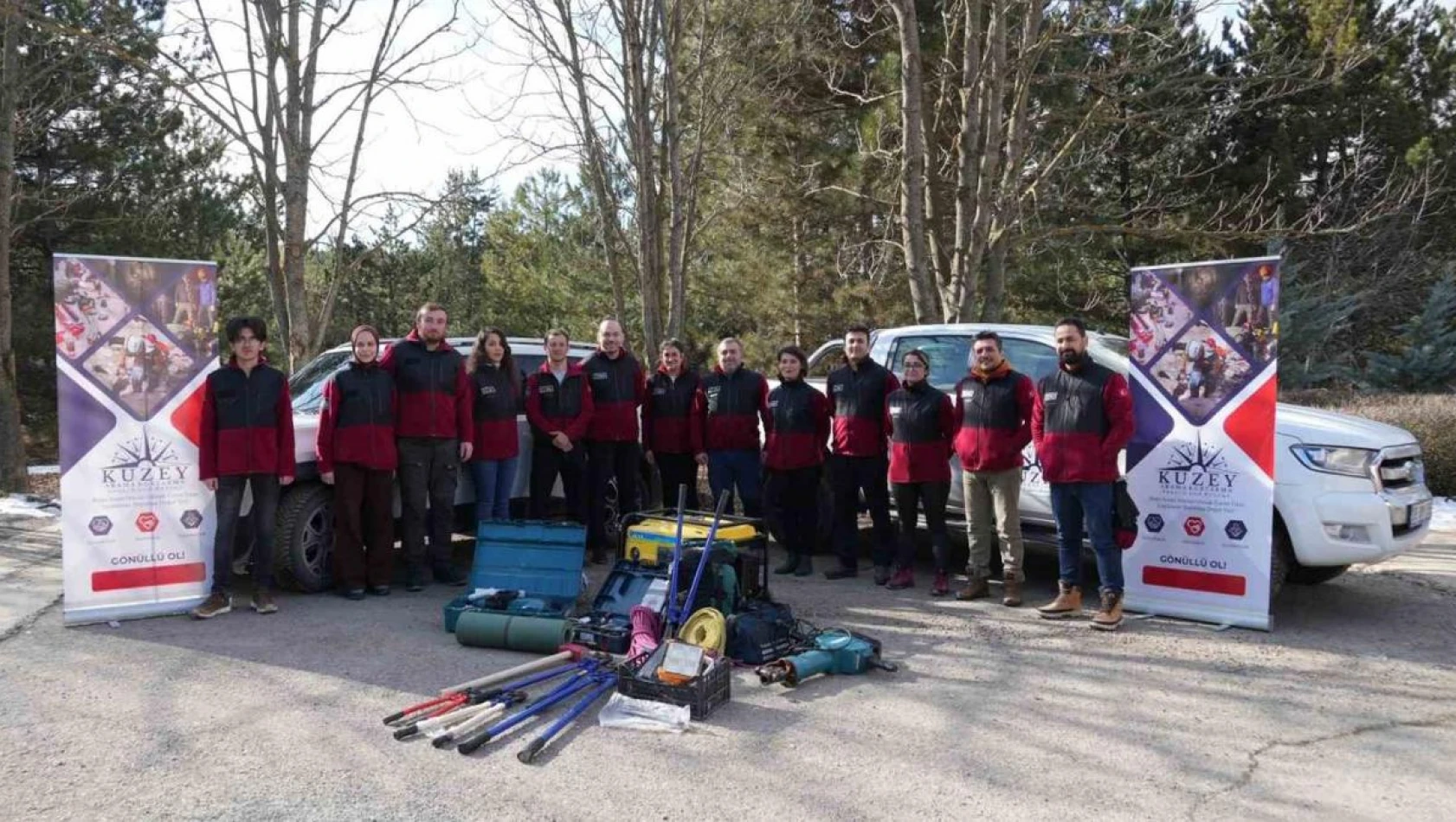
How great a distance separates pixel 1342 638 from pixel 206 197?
807 inches

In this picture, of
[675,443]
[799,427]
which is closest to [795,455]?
[799,427]

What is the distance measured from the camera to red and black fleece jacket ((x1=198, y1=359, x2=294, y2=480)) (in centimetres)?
648

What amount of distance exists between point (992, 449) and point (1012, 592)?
998 mm

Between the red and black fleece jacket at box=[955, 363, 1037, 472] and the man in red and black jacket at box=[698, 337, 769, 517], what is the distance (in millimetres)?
1834

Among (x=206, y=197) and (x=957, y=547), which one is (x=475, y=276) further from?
(x=957, y=547)

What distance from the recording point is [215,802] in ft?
12.0

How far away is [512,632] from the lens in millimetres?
5594

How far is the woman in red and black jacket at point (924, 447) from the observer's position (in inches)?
281

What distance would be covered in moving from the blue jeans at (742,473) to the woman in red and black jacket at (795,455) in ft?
0.31

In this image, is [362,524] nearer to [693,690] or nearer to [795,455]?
[795,455]

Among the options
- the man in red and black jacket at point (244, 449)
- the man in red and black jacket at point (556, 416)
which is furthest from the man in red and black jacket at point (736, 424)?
the man in red and black jacket at point (244, 449)

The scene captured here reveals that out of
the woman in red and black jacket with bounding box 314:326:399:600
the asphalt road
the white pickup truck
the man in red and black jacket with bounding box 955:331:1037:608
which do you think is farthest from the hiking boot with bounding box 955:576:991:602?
the woman in red and black jacket with bounding box 314:326:399:600

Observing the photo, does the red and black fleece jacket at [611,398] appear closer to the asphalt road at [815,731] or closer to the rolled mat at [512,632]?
the asphalt road at [815,731]

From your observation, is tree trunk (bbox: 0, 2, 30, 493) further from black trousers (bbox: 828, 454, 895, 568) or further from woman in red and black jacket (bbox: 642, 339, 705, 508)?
black trousers (bbox: 828, 454, 895, 568)
